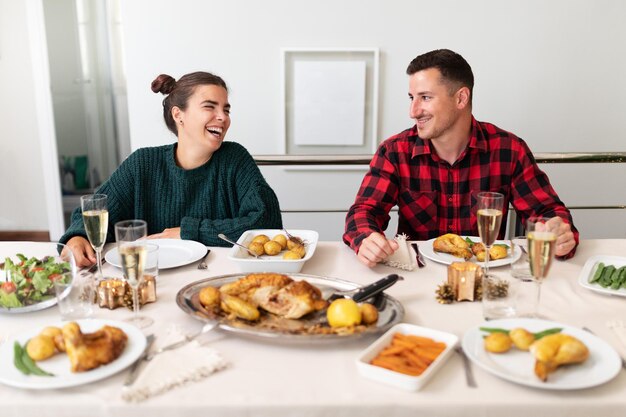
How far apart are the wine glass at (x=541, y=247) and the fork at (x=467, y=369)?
0.24m

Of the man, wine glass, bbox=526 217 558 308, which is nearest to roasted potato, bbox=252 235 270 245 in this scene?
the man

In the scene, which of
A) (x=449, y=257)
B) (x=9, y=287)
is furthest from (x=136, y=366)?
(x=449, y=257)

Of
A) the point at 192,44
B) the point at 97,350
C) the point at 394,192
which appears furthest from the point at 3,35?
the point at 97,350

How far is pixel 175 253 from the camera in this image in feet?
5.91

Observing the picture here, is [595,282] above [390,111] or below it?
below

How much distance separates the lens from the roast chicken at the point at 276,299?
→ 1.27 metres

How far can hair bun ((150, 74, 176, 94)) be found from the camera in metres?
2.31

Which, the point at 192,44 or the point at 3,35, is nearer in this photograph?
the point at 192,44

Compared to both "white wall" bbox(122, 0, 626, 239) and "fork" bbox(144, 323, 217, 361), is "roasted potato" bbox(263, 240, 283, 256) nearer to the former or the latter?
"fork" bbox(144, 323, 217, 361)

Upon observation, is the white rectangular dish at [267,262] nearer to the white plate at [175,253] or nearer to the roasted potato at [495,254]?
the white plate at [175,253]

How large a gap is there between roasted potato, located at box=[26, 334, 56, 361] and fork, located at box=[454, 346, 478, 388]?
729 mm

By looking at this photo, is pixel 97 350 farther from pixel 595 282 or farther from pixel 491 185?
pixel 491 185

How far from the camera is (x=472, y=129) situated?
2.29 meters

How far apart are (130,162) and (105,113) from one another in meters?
2.76
